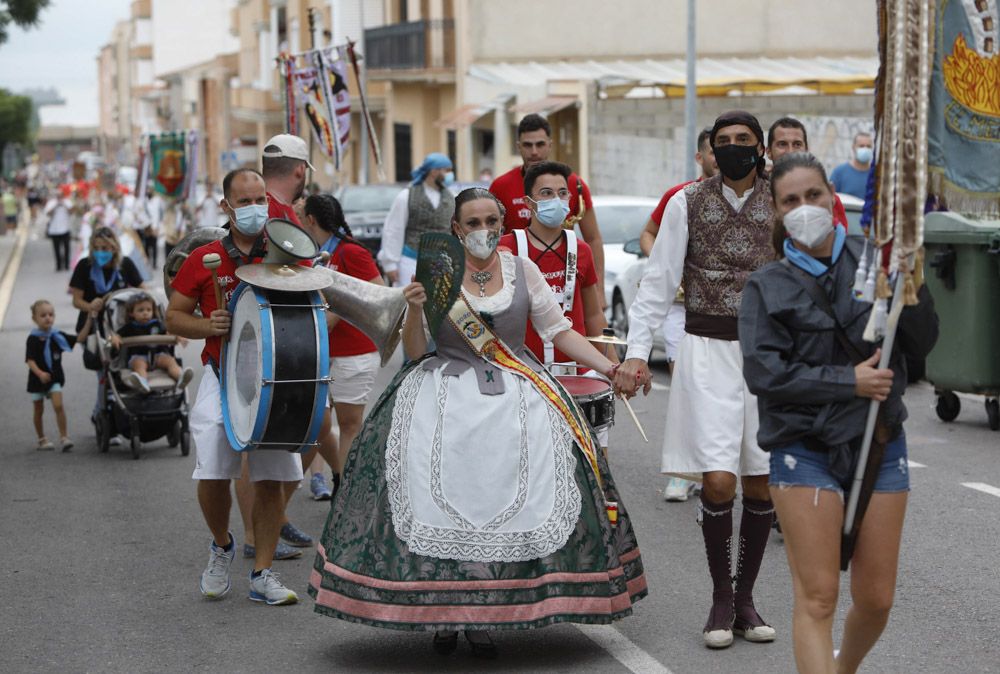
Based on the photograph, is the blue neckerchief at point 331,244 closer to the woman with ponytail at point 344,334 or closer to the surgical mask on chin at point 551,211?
the woman with ponytail at point 344,334

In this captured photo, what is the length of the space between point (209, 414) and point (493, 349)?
4.89 feet

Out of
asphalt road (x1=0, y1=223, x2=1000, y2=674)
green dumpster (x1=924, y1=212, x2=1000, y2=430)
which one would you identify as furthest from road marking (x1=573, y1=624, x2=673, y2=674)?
green dumpster (x1=924, y1=212, x2=1000, y2=430)

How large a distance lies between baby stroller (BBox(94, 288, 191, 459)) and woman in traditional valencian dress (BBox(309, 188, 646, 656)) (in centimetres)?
592

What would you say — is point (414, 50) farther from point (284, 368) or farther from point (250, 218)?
point (284, 368)

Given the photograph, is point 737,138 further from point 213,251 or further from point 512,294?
point 213,251

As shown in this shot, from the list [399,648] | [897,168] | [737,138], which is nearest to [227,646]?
[399,648]

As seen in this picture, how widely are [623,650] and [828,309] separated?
1.94 meters

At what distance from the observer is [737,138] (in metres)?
6.52

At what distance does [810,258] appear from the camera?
505cm

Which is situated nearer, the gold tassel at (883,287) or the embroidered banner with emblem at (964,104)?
the gold tassel at (883,287)

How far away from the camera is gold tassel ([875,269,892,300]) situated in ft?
15.6

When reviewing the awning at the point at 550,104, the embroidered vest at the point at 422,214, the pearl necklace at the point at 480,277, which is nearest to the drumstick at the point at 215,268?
the pearl necklace at the point at 480,277

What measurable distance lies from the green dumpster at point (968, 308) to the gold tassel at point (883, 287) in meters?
7.08

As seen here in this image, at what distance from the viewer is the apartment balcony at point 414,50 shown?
4147cm
